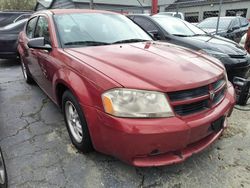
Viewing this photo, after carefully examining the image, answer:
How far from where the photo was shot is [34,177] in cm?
237

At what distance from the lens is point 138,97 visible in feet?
6.49

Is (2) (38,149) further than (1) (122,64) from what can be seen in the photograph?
Yes

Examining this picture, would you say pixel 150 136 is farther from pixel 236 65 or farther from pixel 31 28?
pixel 31 28

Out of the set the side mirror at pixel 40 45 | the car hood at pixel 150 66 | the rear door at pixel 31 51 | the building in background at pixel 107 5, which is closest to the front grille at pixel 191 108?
the car hood at pixel 150 66

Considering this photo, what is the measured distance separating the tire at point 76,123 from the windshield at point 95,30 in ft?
2.33

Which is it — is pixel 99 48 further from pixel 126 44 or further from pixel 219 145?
pixel 219 145

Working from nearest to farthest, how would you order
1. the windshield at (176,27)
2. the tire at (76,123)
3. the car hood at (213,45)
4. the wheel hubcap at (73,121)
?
the tire at (76,123) → the wheel hubcap at (73,121) → the car hood at (213,45) → the windshield at (176,27)

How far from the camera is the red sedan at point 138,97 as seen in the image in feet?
6.44

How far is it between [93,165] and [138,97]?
1.01 m

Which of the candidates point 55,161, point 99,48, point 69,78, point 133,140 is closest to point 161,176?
point 133,140

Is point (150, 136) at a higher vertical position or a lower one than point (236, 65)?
higher

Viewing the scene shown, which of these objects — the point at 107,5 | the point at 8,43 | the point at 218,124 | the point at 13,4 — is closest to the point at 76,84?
the point at 218,124

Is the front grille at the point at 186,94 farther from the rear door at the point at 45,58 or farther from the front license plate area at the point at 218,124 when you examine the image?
the rear door at the point at 45,58

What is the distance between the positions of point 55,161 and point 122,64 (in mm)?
1265
